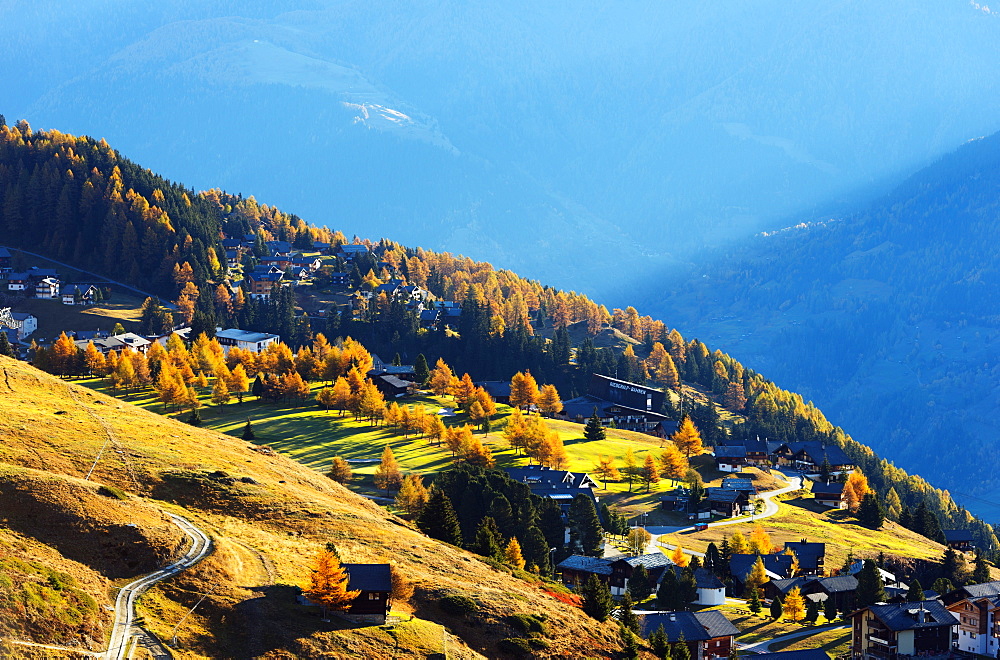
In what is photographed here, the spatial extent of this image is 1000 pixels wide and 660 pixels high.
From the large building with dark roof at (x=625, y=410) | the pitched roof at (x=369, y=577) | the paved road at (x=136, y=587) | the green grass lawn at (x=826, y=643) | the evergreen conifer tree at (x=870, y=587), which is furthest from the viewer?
the large building with dark roof at (x=625, y=410)

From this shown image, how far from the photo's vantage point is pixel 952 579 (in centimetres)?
12038

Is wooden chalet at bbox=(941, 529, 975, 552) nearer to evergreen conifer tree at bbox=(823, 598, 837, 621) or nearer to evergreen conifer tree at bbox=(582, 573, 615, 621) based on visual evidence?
evergreen conifer tree at bbox=(823, 598, 837, 621)

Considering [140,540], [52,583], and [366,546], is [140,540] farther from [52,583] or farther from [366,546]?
[366,546]

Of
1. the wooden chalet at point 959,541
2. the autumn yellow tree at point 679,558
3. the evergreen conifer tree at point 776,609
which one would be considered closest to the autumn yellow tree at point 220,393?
the autumn yellow tree at point 679,558

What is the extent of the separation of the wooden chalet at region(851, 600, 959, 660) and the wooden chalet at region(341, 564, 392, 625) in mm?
47940

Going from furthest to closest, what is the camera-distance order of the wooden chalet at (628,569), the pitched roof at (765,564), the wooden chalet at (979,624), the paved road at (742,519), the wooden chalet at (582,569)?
the paved road at (742,519), the pitched roof at (765,564), the wooden chalet at (628,569), the wooden chalet at (582,569), the wooden chalet at (979,624)

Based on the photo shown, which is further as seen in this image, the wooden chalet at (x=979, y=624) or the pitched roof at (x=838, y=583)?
the pitched roof at (x=838, y=583)

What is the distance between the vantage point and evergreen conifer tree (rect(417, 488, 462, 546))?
8519cm

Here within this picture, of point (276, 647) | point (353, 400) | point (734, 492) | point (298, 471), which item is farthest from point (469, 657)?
point (353, 400)

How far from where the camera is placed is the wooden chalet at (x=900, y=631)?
90.4 metres

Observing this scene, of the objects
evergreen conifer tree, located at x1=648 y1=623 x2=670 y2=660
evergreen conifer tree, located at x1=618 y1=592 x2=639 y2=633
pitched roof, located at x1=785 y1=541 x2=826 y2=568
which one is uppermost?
pitched roof, located at x1=785 y1=541 x2=826 y2=568

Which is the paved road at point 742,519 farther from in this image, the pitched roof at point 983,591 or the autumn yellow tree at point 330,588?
the autumn yellow tree at point 330,588

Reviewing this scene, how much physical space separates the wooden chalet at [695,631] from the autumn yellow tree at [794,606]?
534 inches

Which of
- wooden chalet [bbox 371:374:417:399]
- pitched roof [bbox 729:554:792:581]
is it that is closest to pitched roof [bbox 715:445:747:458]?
pitched roof [bbox 729:554:792:581]
